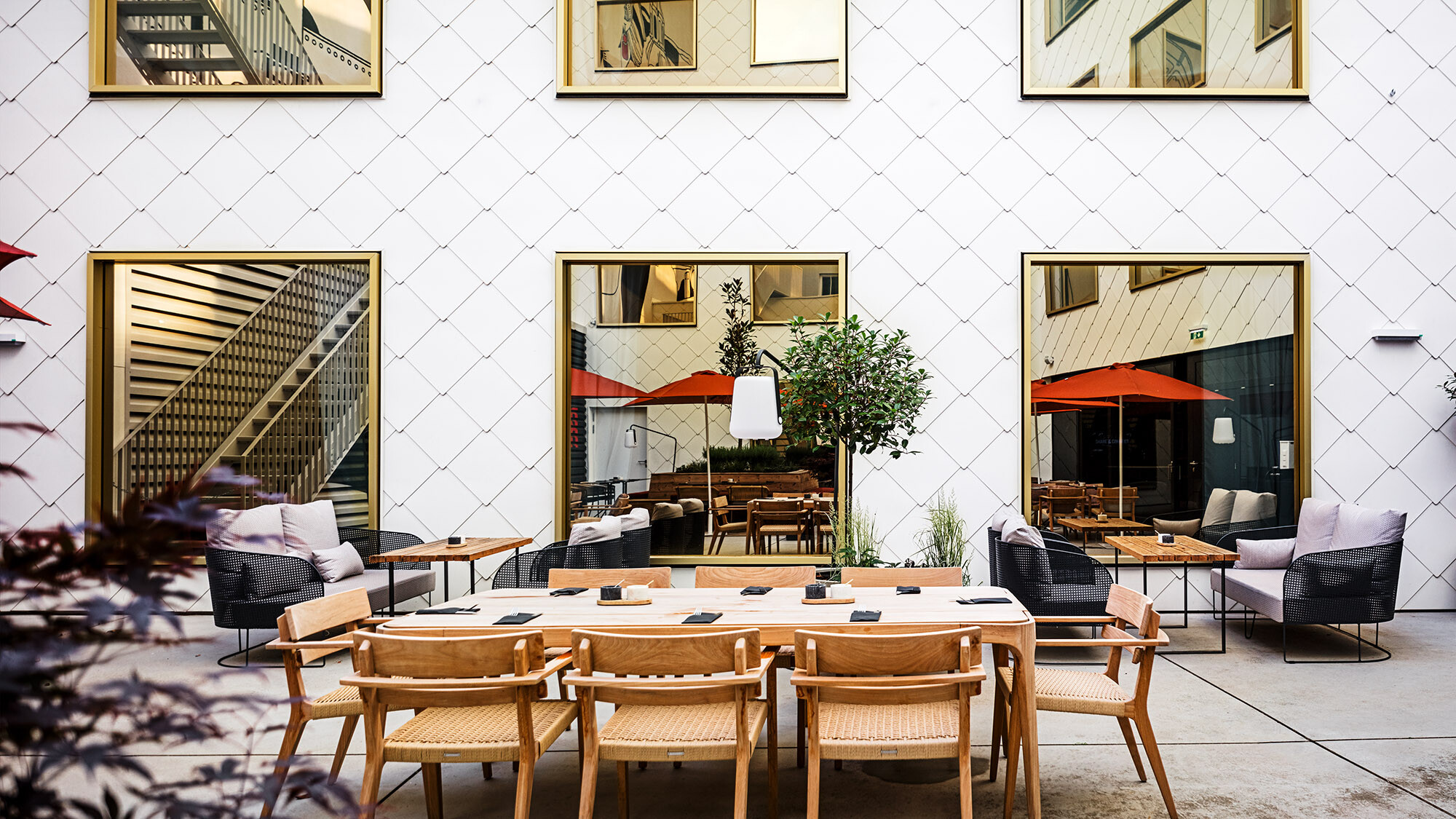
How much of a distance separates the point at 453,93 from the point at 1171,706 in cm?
610

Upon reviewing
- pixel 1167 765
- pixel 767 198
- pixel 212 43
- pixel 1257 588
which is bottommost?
pixel 1167 765

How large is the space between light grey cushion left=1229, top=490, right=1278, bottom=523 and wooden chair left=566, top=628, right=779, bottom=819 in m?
5.54

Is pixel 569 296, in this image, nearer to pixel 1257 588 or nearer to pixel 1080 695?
pixel 1080 695

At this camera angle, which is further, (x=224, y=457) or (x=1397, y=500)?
(x=224, y=457)

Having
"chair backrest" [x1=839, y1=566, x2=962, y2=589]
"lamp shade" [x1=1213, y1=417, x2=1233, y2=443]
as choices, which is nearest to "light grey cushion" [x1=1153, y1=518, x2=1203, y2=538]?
"lamp shade" [x1=1213, y1=417, x2=1233, y2=443]

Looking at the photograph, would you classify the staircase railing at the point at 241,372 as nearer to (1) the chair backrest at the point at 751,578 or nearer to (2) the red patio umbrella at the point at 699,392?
(2) the red patio umbrella at the point at 699,392

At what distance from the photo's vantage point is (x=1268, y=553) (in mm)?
6074

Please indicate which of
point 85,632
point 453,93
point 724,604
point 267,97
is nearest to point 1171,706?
point 724,604

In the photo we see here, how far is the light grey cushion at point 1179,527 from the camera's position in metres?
7.18

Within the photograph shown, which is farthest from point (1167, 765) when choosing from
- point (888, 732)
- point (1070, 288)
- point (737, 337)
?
point (737, 337)

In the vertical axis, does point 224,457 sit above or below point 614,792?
above

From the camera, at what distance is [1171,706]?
4223 mm

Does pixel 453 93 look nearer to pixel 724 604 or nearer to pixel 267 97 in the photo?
pixel 267 97

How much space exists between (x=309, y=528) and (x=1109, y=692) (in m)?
4.92
